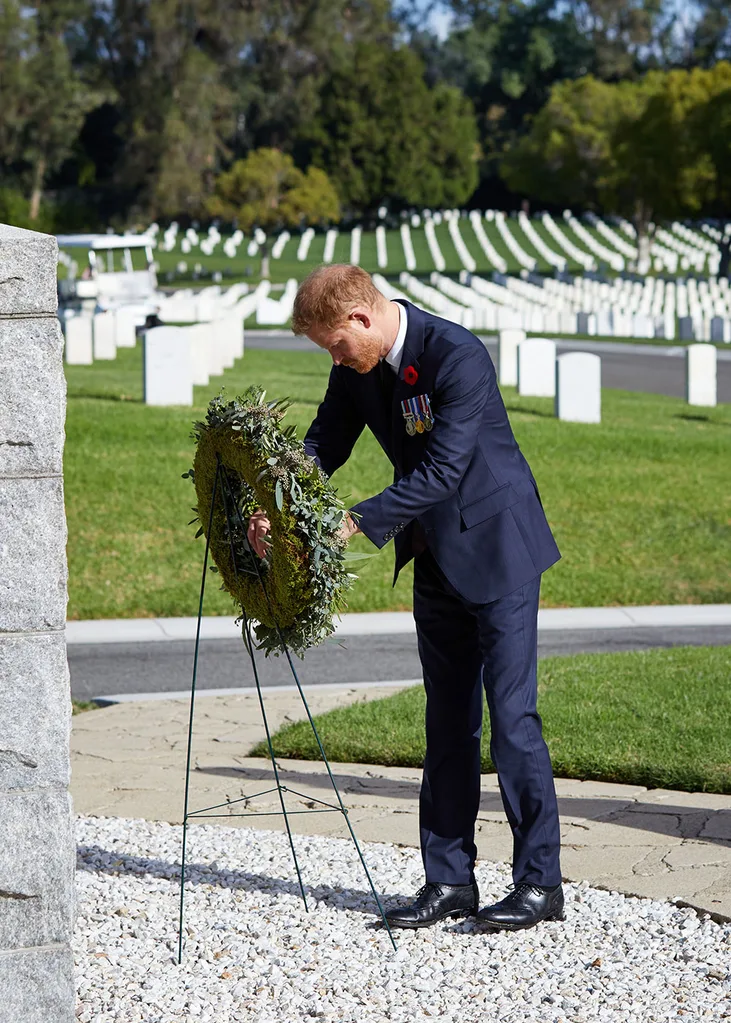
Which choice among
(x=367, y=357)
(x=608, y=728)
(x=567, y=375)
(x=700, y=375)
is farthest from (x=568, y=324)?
(x=367, y=357)

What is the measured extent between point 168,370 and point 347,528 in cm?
1202

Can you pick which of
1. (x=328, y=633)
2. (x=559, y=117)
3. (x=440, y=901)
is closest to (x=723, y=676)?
(x=440, y=901)

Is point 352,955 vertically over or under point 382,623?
over

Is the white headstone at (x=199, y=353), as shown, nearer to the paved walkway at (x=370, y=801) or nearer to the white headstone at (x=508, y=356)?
the white headstone at (x=508, y=356)

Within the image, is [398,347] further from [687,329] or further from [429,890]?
[687,329]

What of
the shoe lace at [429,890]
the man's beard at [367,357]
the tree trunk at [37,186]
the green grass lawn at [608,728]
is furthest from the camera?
the tree trunk at [37,186]

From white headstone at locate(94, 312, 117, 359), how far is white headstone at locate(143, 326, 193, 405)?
22.8 feet

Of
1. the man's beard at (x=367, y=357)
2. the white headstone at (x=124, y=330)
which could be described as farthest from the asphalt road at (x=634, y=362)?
the man's beard at (x=367, y=357)

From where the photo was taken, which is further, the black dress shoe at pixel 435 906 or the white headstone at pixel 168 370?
the white headstone at pixel 168 370

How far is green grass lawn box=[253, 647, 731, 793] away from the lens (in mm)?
5883

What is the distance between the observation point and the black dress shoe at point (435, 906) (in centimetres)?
422

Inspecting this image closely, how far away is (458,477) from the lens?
3.96 metres

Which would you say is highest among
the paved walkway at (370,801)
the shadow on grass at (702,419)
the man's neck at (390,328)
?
the man's neck at (390,328)

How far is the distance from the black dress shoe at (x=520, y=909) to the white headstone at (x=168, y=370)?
11.7 m
